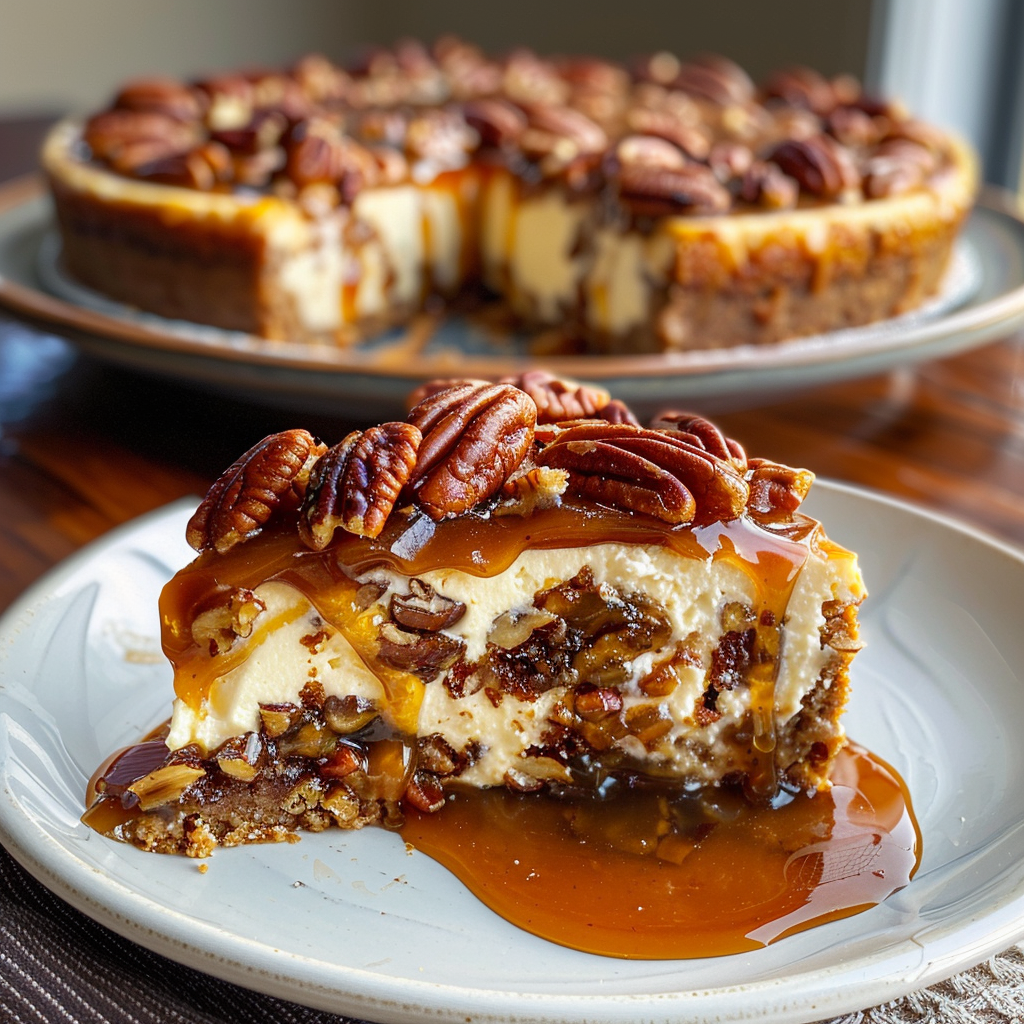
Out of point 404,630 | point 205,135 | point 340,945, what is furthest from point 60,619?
point 205,135

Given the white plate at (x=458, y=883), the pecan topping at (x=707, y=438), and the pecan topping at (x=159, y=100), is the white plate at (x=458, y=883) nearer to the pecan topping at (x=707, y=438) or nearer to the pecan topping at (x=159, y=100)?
the pecan topping at (x=707, y=438)

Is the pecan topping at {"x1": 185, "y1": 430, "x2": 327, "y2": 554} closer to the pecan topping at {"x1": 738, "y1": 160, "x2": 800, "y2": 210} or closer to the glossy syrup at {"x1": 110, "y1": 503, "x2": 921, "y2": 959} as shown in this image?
the glossy syrup at {"x1": 110, "y1": 503, "x2": 921, "y2": 959}

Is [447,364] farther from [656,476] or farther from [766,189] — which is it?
[656,476]

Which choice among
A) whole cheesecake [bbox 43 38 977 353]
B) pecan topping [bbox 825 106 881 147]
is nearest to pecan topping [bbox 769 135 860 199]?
whole cheesecake [bbox 43 38 977 353]

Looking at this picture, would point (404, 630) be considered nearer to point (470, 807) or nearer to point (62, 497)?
point (470, 807)

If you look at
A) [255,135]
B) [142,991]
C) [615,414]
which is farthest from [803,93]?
[142,991]

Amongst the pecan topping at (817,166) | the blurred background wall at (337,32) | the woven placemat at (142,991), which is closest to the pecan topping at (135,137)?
the pecan topping at (817,166)
